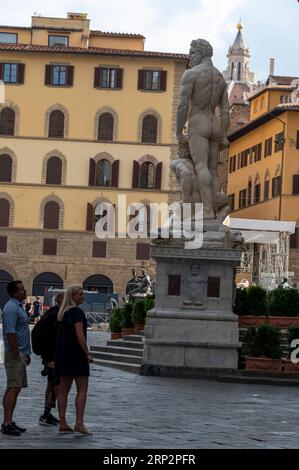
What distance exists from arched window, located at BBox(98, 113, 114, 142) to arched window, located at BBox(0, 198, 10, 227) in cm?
612

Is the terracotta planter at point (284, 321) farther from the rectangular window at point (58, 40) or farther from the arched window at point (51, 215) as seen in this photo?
the rectangular window at point (58, 40)

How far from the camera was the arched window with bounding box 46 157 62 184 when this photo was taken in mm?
76125

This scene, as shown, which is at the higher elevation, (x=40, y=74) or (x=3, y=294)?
(x=40, y=74)

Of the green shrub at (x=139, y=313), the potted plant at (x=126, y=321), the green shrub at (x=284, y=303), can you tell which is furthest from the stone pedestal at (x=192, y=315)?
the potted plant at (x=126, y=321)

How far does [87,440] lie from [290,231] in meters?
55.7

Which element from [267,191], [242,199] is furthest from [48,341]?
[242,199]

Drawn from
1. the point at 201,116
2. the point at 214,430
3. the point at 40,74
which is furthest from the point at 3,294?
the point at 214,430

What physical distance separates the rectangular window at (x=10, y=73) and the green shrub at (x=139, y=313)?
1891 inches

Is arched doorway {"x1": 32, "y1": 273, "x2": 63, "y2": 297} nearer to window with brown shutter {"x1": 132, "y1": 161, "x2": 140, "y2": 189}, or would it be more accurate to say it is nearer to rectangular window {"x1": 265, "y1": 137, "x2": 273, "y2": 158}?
window with brown shutter {"x1": 132, "y1": 161, "x2": 140, "y2": 189}

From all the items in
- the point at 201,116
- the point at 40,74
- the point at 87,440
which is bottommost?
the point at 87,440

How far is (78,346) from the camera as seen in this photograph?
45.9 ft

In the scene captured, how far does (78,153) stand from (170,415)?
60.1 metres
